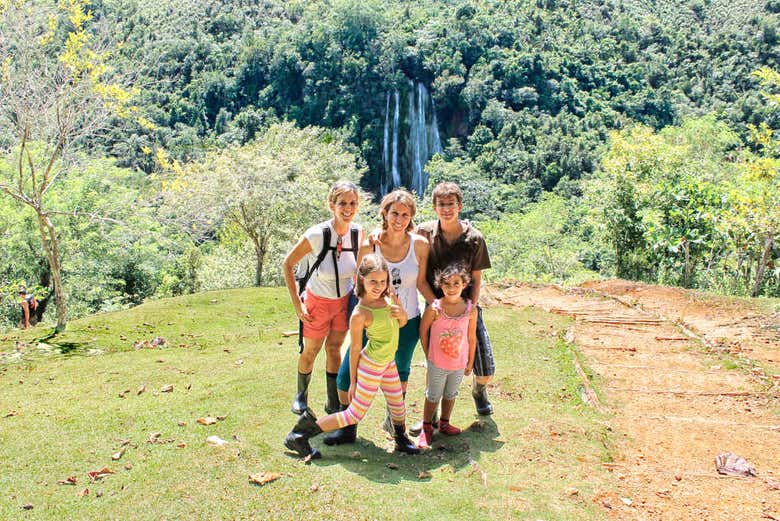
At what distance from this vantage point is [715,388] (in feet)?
21.6

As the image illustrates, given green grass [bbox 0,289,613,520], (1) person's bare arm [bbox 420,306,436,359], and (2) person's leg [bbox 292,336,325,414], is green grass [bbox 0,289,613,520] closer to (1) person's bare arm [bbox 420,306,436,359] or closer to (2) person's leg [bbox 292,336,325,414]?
(2) person's leg [bbox 292,336,325,414]

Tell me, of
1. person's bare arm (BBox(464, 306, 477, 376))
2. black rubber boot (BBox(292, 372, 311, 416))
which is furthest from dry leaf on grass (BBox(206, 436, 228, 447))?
person's bare arm (BBox(464, 306, 477, 376))

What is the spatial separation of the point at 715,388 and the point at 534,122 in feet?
198

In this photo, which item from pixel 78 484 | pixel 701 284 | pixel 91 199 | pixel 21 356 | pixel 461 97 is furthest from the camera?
pixel 461 97

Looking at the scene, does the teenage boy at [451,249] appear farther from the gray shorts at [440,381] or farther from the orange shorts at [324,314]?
the orange shorts at [324,314]

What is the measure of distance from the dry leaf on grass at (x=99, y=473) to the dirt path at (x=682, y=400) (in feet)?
10.7

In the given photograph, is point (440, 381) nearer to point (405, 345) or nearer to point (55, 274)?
point (405, 345)

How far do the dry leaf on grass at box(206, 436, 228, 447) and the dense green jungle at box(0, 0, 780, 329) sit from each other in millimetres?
6684

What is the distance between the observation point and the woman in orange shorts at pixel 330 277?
14.5 feet

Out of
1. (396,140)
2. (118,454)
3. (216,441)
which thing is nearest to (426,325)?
(216,441)

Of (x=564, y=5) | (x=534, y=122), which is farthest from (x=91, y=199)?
(x=564, y=5)

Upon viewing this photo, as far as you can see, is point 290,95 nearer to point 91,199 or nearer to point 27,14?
point 91,199

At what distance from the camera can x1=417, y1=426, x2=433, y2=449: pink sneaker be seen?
4387mm

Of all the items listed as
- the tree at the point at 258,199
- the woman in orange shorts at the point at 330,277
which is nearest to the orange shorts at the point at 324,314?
the woman in orange shorts at the point at 330,277
